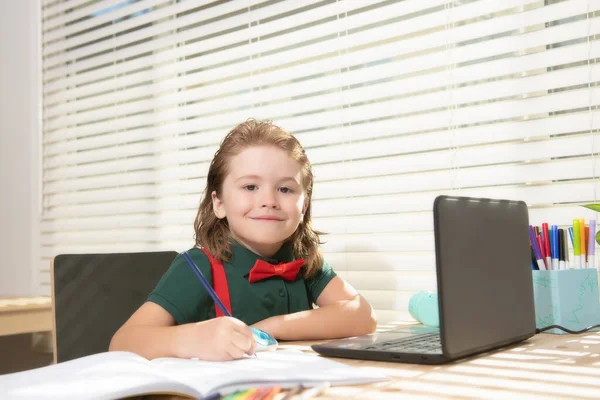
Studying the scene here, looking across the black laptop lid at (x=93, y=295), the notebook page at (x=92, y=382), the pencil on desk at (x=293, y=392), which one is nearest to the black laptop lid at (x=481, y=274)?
the pencil on desk at (x=293, y=392)

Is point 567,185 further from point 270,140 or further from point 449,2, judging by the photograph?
point 270,140

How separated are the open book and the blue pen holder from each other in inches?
18.6

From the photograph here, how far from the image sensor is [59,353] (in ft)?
4.18

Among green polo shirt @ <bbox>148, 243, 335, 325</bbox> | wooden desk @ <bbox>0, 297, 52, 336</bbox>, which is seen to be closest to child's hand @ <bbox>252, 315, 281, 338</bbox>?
green polo shirt @ <bbox>148, 243, 335, 325</bbox>

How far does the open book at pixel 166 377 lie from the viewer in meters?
0.65

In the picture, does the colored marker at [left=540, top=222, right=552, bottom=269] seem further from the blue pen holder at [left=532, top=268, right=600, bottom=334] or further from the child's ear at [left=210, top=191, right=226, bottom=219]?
the child's ear at [left=210, top=191, right=226, bottom=219]

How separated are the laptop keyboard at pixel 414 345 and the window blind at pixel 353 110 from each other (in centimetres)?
52

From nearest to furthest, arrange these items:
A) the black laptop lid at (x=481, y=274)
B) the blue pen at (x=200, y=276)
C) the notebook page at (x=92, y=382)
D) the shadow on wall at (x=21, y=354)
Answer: the notebook page at (x=92, y=382) < the black laptop lid at (x=481, y=274) < the blue pen at (x=200, y=276) < the shadow on wall at (x=21, y=354)

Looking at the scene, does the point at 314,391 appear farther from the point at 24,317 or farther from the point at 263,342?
the point at 24,317

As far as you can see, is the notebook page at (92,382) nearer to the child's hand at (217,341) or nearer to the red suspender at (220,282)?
the child's hand at (217,341)

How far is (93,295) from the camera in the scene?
131 centimetres

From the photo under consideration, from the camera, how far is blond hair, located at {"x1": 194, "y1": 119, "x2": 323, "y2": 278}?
127 cm

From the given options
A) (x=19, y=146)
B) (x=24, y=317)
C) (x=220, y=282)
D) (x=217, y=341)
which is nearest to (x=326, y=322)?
(x=220, y=282)

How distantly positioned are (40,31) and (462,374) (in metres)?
2.36
